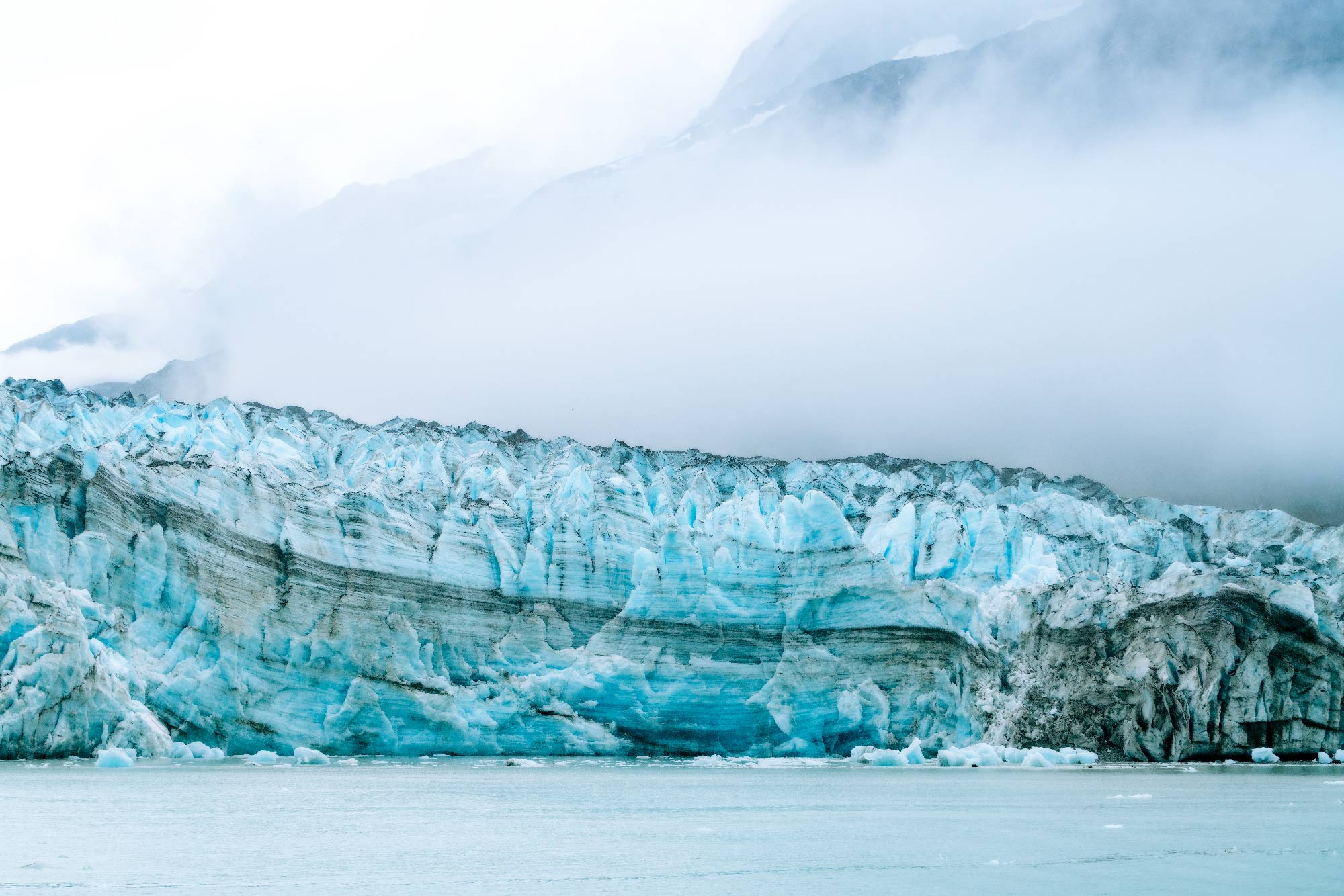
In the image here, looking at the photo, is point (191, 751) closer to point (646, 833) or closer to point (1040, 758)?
point (646, 833)

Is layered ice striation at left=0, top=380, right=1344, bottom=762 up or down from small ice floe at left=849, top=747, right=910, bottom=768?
up

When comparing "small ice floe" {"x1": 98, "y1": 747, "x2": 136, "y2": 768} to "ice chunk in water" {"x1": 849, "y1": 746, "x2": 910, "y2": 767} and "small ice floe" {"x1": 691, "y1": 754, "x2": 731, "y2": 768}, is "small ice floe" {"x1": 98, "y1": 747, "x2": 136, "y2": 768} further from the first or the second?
"ice chunk in water" {"x1": 849, "y1": 746, "x2": 910, "y2": 767}

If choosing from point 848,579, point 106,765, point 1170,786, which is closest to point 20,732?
point 106,765

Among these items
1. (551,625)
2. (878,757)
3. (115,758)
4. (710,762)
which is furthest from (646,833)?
(551,625)

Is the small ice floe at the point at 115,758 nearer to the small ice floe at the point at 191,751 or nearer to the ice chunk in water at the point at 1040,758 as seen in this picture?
the small ice floe at the point at 191,751

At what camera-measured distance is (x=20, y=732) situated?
2042 cm

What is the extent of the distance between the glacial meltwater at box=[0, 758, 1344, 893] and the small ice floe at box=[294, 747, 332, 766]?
20.7 inches

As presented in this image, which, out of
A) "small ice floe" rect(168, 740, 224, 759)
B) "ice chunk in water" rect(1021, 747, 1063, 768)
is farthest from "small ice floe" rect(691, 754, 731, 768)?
"small ice floe" rect(168, 740, 224, 759)

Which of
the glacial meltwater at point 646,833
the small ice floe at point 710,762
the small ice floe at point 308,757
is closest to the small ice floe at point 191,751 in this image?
the glacial meltwater at point 646,833

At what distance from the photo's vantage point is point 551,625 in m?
28.2

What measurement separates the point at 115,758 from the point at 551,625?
984 cm

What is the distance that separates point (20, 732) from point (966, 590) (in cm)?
1887

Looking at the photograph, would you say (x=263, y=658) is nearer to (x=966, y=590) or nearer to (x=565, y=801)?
(x=565, y=801)

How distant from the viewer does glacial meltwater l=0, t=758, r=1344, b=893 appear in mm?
10664
